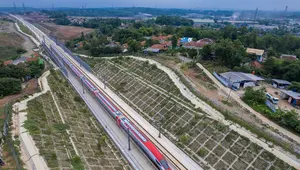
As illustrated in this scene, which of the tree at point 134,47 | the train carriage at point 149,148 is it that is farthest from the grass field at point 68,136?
the tree at point 134,47

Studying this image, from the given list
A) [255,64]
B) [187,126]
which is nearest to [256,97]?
[187,126]

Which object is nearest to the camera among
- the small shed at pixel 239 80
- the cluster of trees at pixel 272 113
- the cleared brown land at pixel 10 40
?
the cluster of trees at pixel 272 113

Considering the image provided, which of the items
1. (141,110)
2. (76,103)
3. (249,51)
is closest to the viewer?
(141,110)

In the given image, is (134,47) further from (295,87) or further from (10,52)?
(10,52)

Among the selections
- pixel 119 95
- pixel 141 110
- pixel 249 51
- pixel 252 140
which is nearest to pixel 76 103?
pixel 119 95

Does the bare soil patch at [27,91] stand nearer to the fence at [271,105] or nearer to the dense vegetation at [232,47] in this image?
the dense vegetation at [232,47]

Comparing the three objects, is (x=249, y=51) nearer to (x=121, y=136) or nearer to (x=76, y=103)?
(x=121, y=136)

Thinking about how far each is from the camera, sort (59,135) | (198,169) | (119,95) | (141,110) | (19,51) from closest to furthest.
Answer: (198,169) < (59,135) < (141,110) < (119,95) < (19,51)
